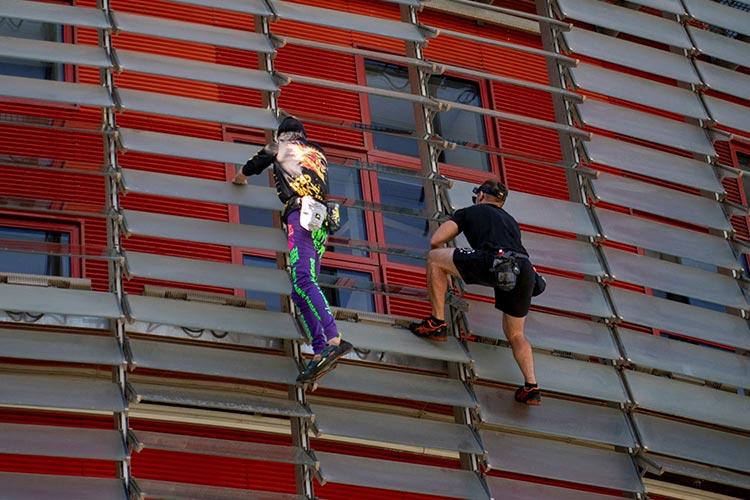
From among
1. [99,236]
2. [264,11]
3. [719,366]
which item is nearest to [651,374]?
[719,366]

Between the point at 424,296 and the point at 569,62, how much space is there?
3.03m

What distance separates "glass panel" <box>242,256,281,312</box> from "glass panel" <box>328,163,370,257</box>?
31.6 inches

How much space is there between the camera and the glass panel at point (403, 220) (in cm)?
1947

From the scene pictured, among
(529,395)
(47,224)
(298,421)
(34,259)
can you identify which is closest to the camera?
(298,421)

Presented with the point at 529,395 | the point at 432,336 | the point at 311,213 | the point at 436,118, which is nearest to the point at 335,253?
the point at 436,118

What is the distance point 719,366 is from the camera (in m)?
16.1

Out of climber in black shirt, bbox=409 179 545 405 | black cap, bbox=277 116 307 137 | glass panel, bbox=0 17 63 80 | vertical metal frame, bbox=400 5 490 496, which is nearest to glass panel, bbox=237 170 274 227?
glass panel, bbox=0 17 63 80

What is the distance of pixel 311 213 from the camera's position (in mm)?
14102

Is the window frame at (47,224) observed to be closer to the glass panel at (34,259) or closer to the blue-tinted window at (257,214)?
the glass panel at (34,259)

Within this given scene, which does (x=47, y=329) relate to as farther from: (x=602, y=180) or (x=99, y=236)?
(x=602, y=180)

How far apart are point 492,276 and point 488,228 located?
1.36 ft

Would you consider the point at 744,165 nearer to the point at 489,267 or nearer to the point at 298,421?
the point at 489,267

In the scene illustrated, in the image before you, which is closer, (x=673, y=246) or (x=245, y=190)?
(x=245, y=190)

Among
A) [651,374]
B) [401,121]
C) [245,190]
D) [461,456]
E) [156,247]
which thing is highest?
[401,121]
